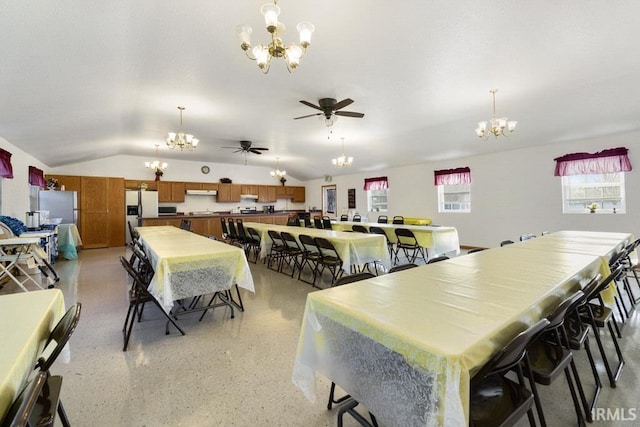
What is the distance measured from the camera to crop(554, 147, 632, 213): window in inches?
184

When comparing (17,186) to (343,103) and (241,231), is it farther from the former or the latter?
(343,103)

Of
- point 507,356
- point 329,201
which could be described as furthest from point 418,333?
point 329,201

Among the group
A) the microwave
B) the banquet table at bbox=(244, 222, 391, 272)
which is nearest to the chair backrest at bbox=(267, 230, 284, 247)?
the banquet table at bbox=(244, 222, 391, 272)

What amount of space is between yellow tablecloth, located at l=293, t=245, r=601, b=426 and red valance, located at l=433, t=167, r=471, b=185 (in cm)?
545

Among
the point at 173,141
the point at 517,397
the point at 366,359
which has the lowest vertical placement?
the point at 517,397

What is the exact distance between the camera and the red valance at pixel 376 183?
8.57m

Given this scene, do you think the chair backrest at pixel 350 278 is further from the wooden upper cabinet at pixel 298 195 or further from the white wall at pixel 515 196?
the wooden upper cabinet at pixel 298 195

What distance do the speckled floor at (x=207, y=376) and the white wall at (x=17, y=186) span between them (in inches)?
137

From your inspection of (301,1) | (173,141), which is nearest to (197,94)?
(173,141)

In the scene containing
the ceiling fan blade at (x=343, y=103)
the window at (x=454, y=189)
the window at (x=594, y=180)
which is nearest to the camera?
the ceiling fan blade at (x=343, y=103)

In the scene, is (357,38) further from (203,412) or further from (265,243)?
(265,243)

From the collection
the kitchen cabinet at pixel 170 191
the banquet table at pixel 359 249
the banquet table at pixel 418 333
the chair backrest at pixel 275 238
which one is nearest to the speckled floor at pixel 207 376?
the banquet table at pixel 418 333

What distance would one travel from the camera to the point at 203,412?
158 centimetres

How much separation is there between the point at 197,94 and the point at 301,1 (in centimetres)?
232
